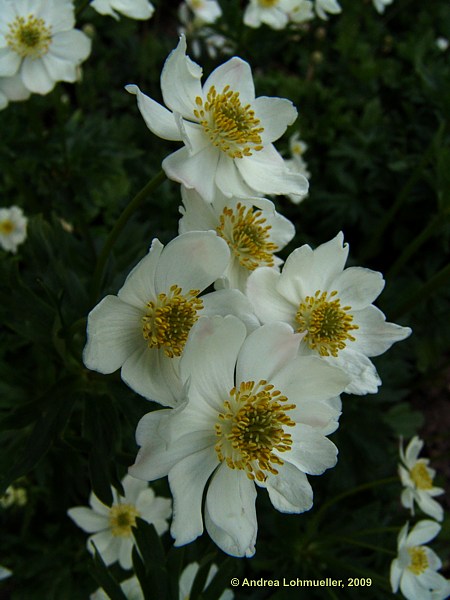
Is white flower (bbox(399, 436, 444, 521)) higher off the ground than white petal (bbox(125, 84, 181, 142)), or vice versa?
white petal (bbox(125, 84, 181, 142))

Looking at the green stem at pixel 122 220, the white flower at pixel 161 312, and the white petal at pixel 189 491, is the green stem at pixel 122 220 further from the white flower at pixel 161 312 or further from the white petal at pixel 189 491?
the white petal at pixel 189 491

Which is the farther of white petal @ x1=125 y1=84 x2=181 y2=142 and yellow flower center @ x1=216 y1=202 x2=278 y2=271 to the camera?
yellow flower center @ x1=216 y1=202 x2=278 y2=271

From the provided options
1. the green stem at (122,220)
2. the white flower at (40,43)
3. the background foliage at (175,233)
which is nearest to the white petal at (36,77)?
the white flower at (40,43)

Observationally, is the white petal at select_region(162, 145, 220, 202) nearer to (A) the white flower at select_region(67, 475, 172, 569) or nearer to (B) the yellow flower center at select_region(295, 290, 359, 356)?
(B) the yellow flower center at select_region(295, 290, 359, 356)

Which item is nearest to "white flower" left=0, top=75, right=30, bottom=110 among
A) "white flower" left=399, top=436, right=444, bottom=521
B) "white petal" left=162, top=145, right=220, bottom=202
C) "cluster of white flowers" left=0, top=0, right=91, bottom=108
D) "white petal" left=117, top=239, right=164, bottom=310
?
"cluster of white flowers" left=0, top=0, right=91, bottom=108

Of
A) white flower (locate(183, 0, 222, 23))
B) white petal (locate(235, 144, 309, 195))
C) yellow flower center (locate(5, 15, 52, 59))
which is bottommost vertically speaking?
white flower (locate(183, 0, 222, 23))

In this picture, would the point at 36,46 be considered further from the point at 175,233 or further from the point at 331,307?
the point at 331,307

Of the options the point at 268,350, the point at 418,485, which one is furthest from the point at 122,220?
the point at 418,485

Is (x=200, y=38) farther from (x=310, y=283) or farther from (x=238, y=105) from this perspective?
(x=310, y=283)
